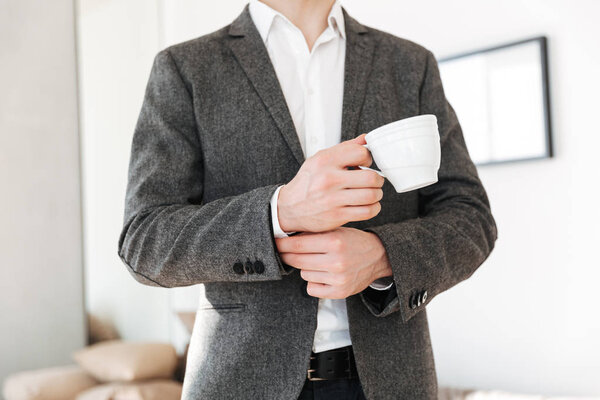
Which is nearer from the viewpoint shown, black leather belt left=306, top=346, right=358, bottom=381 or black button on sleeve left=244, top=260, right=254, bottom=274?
black button on sleeve left=244, top=260, right=254, bottom=274

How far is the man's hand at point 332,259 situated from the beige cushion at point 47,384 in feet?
6.74

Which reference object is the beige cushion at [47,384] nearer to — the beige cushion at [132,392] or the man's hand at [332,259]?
the beige cushion at [132,392]

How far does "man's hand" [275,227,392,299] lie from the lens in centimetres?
71

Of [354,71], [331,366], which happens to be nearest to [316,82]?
[354,71]

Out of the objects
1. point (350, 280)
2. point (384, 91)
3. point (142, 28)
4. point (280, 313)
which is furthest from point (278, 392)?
point (142, 28)

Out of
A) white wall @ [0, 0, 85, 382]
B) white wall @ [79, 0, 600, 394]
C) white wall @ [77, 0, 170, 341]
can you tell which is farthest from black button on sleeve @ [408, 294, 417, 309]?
white wall @ [77, 0, 170, 341]

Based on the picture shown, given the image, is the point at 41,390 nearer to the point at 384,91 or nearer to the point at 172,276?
the point at 172,276

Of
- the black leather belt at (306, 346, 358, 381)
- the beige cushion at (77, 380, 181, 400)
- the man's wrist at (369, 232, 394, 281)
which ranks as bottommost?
the beige cushion at (77, 380, 181, 400)

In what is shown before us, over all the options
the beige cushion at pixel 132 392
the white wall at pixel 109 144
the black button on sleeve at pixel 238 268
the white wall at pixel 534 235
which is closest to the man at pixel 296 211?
the black button on sleeve at pixel 238 268

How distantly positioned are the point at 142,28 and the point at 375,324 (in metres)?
3.04

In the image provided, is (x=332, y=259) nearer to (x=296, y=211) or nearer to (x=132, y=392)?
(x=296, y=211)

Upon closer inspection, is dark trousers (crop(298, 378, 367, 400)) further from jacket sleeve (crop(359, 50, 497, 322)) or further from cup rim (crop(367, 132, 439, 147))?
cup rim (crop(367, 132, 439, 147))

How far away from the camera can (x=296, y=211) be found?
697 millimetres

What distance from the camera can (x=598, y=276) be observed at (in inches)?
78.5
